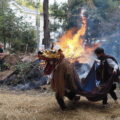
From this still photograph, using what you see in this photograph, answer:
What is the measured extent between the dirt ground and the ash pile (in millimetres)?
2978

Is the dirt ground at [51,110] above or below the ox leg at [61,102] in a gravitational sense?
below

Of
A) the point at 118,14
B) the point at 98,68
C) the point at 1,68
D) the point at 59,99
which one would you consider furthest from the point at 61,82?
the point at 118,14

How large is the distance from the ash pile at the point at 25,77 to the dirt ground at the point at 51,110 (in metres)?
2.98

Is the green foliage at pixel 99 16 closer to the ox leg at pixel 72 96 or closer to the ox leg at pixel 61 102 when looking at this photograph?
the ox leg at pixel 72 96

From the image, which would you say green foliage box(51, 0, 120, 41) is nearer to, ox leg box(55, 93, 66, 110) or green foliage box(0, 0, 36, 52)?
green foliage box(0, 0, 36, 52)

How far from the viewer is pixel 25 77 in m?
12.0

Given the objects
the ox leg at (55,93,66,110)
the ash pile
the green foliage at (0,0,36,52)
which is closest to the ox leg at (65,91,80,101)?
the ox leg at (55,93,66,110)

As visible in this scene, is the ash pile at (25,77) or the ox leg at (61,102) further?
the ash pile at (25,77)

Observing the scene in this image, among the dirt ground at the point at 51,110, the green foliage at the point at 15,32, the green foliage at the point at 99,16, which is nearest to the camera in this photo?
the dirt ground at the point at 51,110

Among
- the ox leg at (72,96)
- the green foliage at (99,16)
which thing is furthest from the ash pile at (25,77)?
the green foliage at (99,16)

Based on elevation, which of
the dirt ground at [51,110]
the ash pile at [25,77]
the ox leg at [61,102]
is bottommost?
the ash pile at [25,77]

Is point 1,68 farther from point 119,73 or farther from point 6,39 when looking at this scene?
point 119,73

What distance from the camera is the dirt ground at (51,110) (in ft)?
21.6

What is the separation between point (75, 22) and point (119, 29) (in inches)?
121
